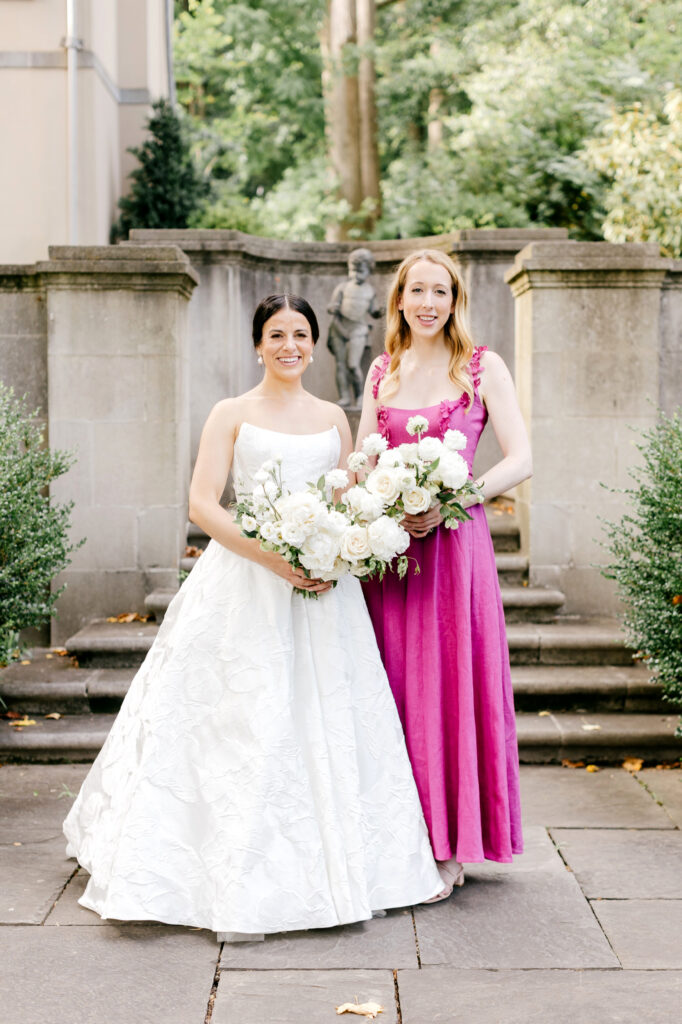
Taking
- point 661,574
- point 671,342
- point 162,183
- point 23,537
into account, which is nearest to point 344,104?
point 162,183

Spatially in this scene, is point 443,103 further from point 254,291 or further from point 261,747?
point 261,747

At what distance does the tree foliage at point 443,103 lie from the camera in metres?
11.8

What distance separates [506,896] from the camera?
3.85 metres

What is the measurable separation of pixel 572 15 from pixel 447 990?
1668cm

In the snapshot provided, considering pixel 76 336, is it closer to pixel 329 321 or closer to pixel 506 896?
pixel 329 321

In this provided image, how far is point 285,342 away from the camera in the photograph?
149 inches

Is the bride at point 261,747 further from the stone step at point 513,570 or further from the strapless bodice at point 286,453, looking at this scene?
the stone step at point 513,570

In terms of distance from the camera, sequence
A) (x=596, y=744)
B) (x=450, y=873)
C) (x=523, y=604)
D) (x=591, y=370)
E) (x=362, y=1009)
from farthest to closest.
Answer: (x=591, y=370), (x=523, y=604), (x=596, y=744), (x=450, y=873), (x=362, y=1009)

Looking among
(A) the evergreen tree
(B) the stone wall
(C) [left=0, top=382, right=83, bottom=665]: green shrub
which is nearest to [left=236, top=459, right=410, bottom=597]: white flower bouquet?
(C) [left=0, top=382, right=83, bottom=665]: green shrub

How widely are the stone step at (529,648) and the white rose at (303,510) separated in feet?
10.0

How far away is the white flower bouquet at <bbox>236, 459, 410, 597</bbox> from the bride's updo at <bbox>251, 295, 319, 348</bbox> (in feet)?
1.99

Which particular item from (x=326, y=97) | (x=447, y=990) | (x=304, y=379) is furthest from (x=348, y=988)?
(x=326, y=97)

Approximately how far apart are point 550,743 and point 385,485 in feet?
8.70

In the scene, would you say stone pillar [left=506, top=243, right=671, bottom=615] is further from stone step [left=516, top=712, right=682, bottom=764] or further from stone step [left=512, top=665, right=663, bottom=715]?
stone step [left=516, top=712, right=682, bottom=764]
